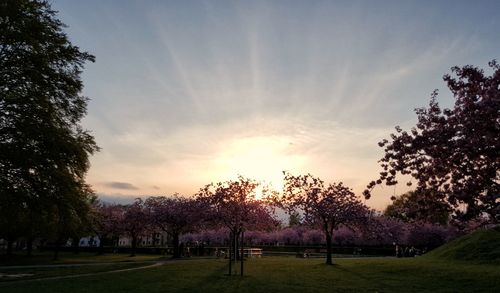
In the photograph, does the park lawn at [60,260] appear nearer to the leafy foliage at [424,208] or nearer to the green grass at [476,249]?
the green grass at [476,249]

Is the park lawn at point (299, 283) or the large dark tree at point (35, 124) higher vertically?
the large dark tree at point (35, 124)

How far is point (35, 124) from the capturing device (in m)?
29.8

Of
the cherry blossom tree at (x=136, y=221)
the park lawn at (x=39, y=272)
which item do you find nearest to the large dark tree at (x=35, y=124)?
the park lawn at (x=39, y=272)

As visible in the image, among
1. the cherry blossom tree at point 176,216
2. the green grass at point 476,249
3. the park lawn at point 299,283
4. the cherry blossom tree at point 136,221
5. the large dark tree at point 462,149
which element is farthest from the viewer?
the cherry blossom tree at point 136,221

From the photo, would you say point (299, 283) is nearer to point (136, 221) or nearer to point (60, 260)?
point (60, 260)

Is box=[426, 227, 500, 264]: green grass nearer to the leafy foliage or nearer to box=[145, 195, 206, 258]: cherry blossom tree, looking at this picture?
the leafy foliage

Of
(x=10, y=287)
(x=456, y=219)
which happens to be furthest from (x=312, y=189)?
(x=456, y=219)

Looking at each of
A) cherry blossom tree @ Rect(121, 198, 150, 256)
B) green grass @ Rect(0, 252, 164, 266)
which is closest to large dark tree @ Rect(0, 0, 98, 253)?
green grass @ Rect(0, 252, 164, 266)

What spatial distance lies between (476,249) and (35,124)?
113 feet

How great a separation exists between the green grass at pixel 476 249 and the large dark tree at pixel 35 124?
1152 inches

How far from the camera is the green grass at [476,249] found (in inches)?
1390

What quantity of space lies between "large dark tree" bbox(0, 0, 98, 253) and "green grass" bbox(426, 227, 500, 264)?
29.3 meters

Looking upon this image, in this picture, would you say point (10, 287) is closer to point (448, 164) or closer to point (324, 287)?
point (324, 287)

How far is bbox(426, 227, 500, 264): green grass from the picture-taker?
1390 inches
